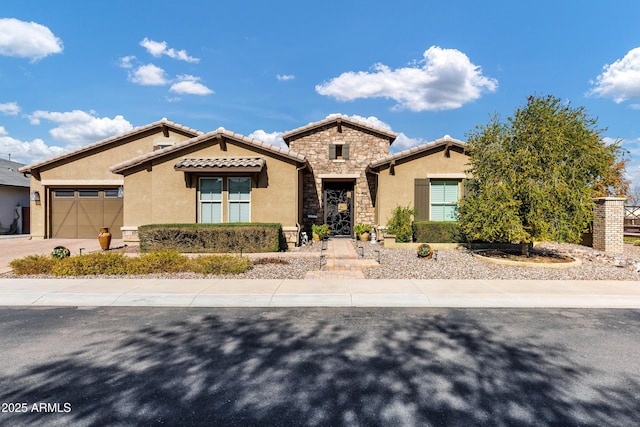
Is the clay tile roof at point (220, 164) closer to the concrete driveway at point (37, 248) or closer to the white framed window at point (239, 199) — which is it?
the white framed window at point (239, 199)

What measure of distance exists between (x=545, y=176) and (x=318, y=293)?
7.75 meters

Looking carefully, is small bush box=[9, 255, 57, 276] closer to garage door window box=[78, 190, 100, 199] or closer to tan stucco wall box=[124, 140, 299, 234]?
tan stucco wall box=[124, 140, 299, 234]

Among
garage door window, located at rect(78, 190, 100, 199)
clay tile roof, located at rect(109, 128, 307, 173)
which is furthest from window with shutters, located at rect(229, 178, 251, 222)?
garage door window, located at rect(78, 190, 100, 199)

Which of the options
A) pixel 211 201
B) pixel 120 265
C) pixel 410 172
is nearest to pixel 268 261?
pixel 120 265

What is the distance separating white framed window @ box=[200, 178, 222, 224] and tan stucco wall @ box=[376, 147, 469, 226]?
6669mm

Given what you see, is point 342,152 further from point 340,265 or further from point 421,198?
point 340,265

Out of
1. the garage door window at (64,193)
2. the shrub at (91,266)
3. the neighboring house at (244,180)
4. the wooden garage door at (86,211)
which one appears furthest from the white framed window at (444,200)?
the garage door window at (64,193)

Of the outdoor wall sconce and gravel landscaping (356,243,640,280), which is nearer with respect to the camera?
gravel landscaping (356,243,640,280)

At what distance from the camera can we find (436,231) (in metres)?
13.2

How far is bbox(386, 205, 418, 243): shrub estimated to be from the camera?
1341 centimetres

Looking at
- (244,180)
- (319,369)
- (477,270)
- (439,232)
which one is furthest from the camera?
(244,180)

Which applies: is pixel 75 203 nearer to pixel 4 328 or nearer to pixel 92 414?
pixel 4 328

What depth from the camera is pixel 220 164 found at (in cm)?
1258

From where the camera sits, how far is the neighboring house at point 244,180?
13266 mm
